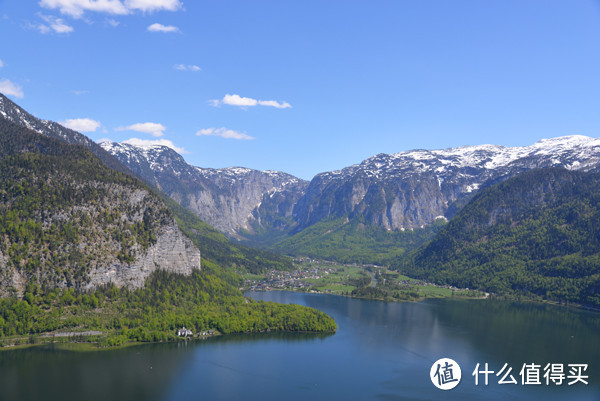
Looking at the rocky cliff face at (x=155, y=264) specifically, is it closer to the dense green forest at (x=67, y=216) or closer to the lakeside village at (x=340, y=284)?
the dense green forest at (x=67, y=216)

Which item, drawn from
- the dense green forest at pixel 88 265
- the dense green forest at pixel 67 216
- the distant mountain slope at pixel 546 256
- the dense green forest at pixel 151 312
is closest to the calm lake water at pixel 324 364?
the dense green forest at pixel 151 312

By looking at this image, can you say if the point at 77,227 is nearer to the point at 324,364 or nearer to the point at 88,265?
the point at 88,265

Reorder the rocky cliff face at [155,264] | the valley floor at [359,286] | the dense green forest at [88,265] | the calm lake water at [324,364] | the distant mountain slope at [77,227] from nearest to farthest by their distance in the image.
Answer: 1. the calm lake water at [324,364]
2. the dense green forest at [88,265]
3. the distant mountain slope at [77,227]
4. the rocky cliff face at [155,264]
5. the valley floor at [359,286]

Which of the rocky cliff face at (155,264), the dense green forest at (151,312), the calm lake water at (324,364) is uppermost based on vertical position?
the rocky cliff face at (155,264)

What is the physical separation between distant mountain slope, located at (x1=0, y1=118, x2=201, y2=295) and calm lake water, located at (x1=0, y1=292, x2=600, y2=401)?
1870cm

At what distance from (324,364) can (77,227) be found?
56.1 m

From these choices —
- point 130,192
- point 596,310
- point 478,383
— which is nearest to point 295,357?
point 478,383

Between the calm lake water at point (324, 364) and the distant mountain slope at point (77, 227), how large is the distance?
1870 cm

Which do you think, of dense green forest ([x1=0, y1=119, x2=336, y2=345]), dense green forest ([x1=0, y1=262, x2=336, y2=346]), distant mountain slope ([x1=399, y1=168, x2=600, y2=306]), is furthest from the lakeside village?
dense green forest ([x1=0, y1=119, x2=336, y2=345])

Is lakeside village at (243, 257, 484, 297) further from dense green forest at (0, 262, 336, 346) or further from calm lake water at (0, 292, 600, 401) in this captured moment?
dense green forest at (0, 262, 336, 346)

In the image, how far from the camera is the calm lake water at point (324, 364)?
68500 mm

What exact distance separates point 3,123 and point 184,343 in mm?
86230

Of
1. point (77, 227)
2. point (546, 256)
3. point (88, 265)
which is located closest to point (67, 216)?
point (77, 227)

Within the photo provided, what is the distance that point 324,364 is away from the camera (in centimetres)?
8206
